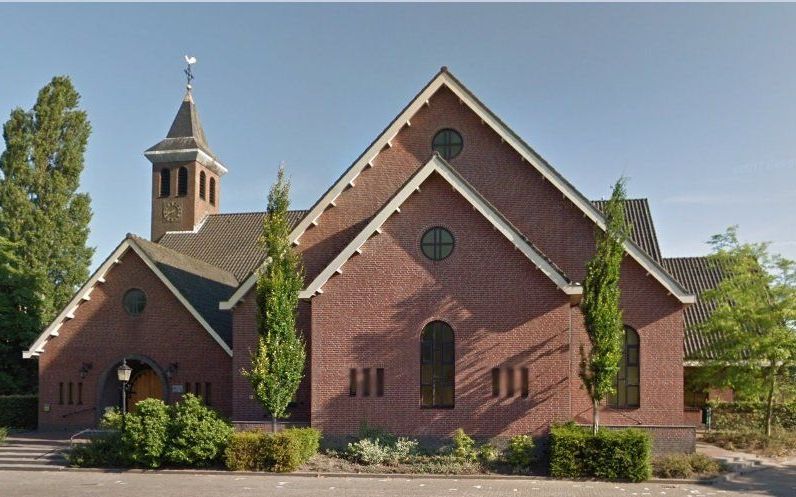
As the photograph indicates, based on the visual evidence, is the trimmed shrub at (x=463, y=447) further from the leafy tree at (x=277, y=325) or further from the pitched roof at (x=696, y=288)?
the pitched roof at (x=696, y=288)

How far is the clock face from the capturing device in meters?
41.8

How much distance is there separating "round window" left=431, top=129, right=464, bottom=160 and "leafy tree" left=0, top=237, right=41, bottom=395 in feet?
74.4

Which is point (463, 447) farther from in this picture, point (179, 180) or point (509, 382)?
point (179, 180)

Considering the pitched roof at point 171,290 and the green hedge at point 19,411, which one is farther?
the green hedge at point 19,411

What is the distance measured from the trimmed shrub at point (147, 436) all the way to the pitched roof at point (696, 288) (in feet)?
65.0

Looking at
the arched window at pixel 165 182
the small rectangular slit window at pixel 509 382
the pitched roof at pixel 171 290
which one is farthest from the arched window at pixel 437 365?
the arched window at pixel 165 182

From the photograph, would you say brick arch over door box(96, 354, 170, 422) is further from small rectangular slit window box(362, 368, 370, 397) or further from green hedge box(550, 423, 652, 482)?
green hedge box(550, 423, 652, 482)

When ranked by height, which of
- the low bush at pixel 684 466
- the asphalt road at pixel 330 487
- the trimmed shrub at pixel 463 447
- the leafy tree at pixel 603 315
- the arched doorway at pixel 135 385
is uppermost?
the leafy tree at pixel 603 315

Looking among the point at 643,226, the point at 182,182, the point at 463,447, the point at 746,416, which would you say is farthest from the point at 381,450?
the point at 182,182

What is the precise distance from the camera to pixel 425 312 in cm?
2297

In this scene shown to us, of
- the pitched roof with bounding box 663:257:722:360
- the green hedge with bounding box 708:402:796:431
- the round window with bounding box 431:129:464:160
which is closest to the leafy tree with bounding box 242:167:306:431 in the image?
the round window with bounding box 431:129:464:160

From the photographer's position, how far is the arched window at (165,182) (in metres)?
42.2

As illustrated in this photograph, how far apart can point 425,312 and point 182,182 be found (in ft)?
78.0

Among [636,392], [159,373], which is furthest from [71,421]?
[636,392]
